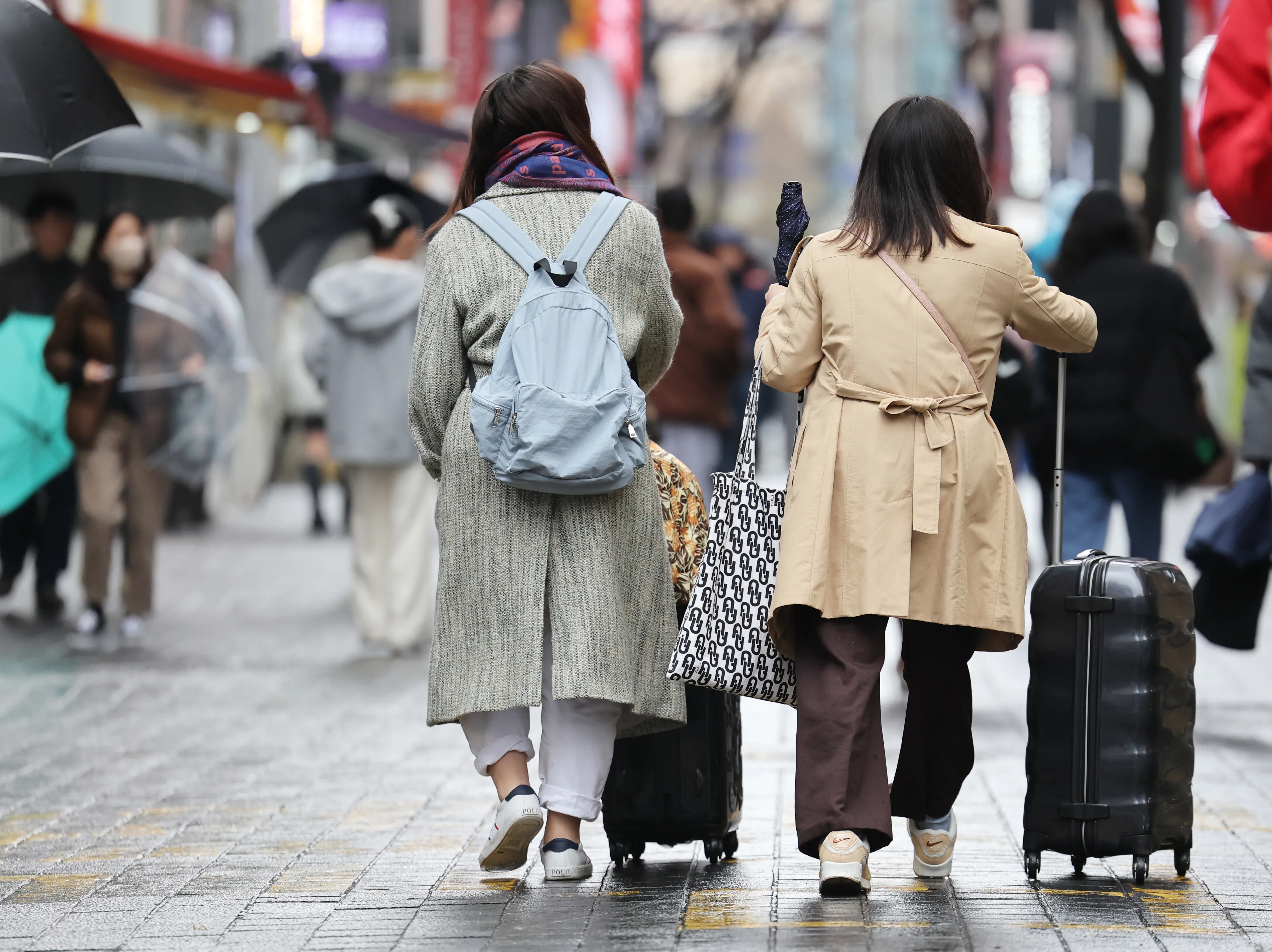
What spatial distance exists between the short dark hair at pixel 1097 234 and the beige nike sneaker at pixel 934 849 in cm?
360

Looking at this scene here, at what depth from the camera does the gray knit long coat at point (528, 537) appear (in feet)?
16.8

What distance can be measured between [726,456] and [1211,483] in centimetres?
465

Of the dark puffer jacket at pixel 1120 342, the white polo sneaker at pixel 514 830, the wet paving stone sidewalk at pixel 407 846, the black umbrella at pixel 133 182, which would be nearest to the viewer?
the wet paving stone sidewalk at pixel 407 846

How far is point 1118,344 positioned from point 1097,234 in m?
0.43

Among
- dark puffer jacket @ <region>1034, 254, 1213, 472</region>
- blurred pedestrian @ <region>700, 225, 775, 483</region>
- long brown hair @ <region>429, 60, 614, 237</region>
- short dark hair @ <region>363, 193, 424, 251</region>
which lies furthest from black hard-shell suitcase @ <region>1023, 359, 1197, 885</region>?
blurred pedestrian @ <region>700, 225, 775, 483</region>

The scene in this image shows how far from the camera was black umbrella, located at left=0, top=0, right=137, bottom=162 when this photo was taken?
588 cm

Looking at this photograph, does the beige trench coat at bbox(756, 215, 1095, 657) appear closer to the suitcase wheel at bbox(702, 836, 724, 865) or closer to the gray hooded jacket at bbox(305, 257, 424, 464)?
the suitcase wheel at bbox(702, 836, 724, 865)

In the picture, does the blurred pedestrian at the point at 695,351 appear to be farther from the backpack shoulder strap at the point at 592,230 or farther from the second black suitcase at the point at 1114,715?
the second black suitcase at the point at 1114,715

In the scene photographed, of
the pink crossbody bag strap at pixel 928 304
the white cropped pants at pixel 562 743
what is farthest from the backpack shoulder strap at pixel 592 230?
the white cropped pants at pixel 562 743

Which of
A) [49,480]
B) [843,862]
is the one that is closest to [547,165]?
[843,862]

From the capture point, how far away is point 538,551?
5133 millimetres

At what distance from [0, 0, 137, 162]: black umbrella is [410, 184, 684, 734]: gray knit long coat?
1.33 metres

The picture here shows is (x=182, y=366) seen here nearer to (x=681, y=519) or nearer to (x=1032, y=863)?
(x=681, y=519)

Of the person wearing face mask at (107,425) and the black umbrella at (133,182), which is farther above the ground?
the black umbrella at (133,182)
